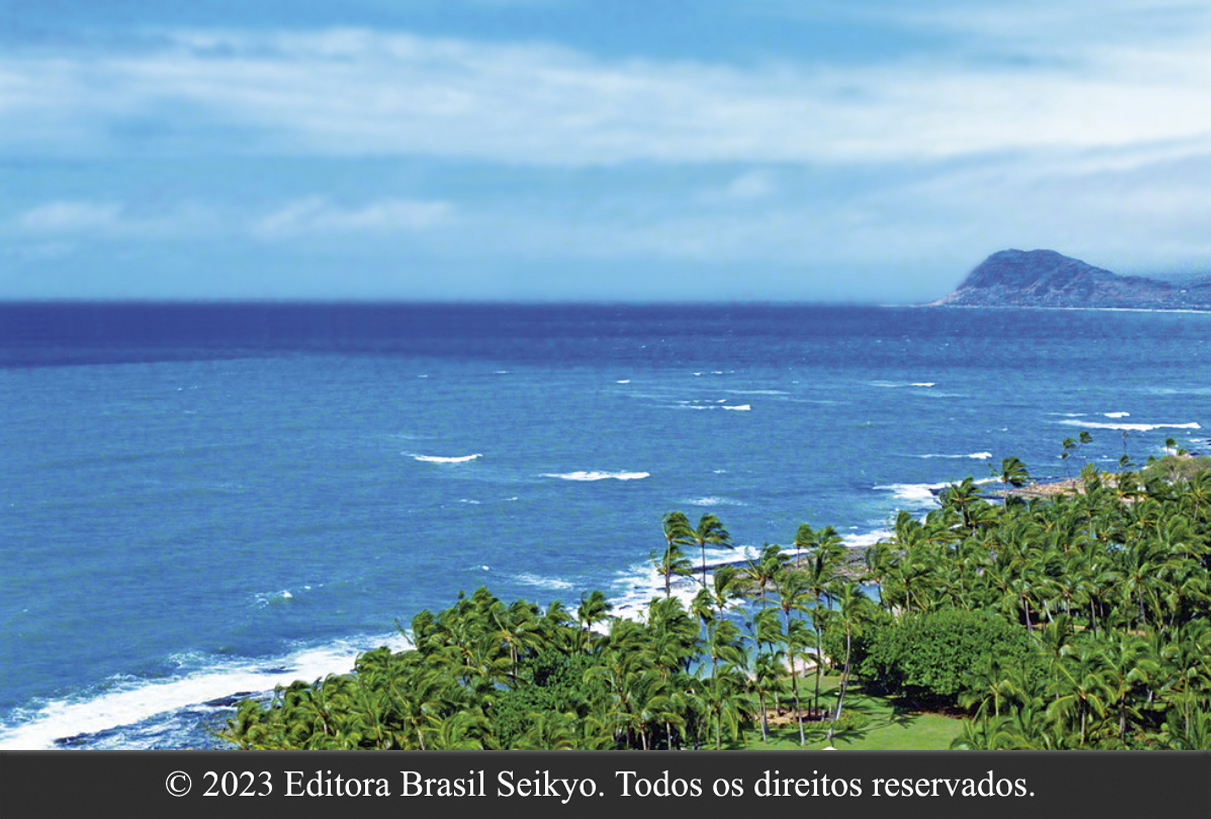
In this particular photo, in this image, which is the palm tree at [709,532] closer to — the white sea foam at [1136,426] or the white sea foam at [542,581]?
the white sea foam at [542,581]

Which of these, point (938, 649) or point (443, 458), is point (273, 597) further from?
point (443, 458)

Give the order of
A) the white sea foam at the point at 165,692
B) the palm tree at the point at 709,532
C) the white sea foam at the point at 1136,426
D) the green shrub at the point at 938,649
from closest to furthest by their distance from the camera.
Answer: the green shrub at the point at 938,649 → the white sea foam at the point at 165,692 → the palm tree at the point at 709,532 → the white sea foam at the point at 1136,426

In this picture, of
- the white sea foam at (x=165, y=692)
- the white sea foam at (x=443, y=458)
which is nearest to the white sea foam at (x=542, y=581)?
the white sea foam at (x=165, y=692)

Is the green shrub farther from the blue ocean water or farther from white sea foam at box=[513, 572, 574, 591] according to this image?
white sea foam at box=[513, 572, 574, 591]

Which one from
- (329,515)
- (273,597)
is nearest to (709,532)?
(273,597)

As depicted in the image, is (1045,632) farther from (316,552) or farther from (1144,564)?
(316,552)

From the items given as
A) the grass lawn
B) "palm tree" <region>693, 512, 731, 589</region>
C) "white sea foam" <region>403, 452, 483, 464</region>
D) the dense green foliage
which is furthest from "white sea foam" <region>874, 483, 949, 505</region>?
the grass lawn
